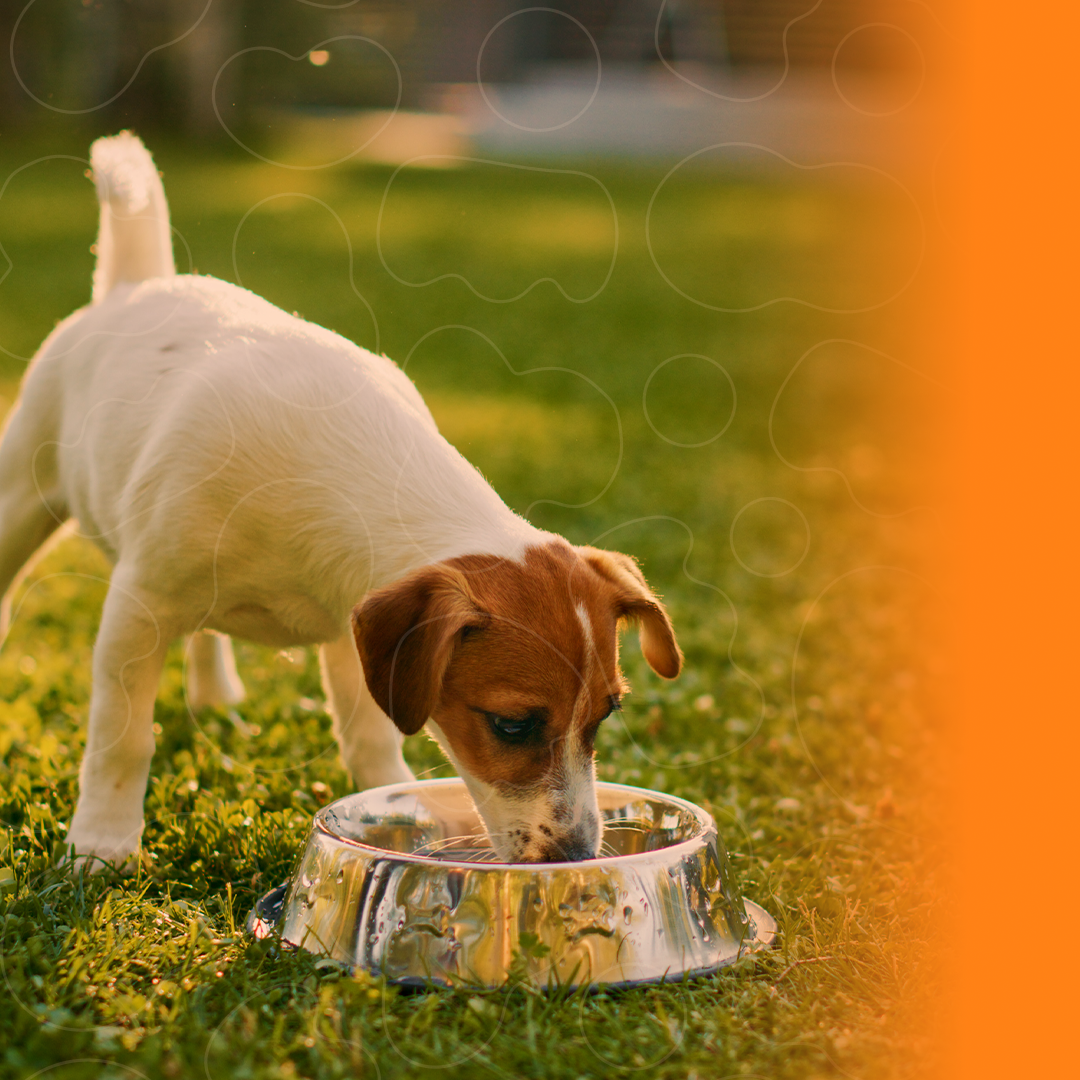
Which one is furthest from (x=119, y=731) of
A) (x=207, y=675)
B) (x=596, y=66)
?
(x=596, y=66)

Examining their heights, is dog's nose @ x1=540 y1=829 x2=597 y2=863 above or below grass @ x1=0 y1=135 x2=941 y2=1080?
above

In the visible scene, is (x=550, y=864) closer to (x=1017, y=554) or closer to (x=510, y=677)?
(x=510, y=677)

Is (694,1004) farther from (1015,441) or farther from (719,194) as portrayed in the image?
(719,194)

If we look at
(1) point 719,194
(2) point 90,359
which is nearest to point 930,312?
(1) point 719,194

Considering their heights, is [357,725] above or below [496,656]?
below

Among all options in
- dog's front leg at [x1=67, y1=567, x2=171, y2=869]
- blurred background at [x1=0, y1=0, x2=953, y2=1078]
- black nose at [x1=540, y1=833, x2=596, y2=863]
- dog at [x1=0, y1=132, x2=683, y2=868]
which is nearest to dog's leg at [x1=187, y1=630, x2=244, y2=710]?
blurred background at [x1=0, y1=0, x2=953, y2=1078]

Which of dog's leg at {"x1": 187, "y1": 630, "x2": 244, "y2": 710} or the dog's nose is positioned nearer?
the dog's nose

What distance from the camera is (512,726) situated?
3.35 metres

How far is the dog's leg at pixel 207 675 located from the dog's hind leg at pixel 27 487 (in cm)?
76

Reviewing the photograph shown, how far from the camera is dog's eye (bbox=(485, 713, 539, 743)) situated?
333 centimetres

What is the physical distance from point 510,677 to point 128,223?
2567 mm

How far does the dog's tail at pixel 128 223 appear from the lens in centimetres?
482
